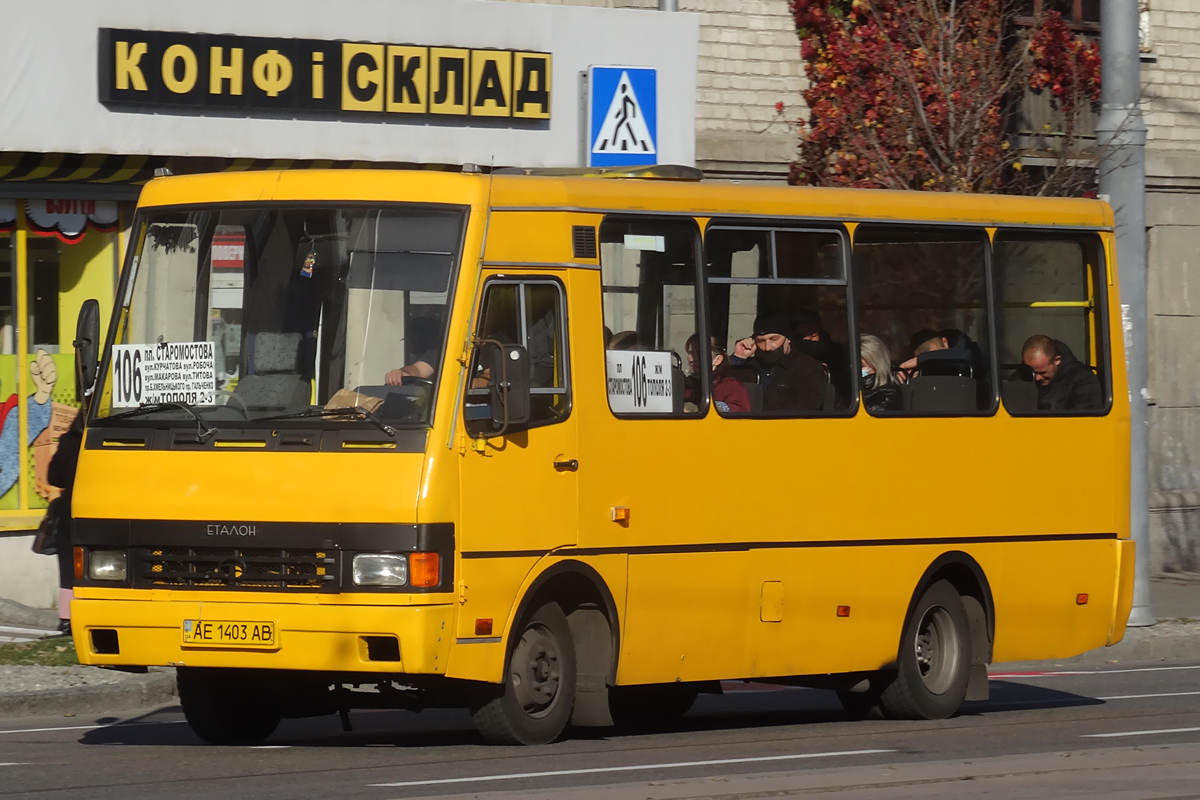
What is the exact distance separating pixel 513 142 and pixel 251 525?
10217mm

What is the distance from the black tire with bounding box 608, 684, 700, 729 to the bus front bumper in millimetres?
2655

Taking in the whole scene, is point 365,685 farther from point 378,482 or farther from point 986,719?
point 986,719

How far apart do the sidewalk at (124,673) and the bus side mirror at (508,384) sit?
3826 mm

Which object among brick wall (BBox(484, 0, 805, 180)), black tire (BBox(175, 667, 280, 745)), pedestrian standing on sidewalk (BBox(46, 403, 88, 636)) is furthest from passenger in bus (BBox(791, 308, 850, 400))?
brick wall (BBox(484, 0, 805, 180))

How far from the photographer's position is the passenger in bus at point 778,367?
35.4ft

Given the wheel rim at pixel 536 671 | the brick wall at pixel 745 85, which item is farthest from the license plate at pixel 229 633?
the brick wall at pixel 745 85

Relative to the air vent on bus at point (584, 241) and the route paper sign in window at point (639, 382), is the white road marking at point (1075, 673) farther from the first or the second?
the air vent on bus at point (584, 241)

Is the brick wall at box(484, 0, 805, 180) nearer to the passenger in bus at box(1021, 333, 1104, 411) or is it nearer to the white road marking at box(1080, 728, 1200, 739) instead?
the passenger in bus at box(1021, 333, 1104, 411)

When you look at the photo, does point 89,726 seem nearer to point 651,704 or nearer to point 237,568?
point 237,568

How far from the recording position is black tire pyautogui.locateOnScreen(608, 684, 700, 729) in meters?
11.5

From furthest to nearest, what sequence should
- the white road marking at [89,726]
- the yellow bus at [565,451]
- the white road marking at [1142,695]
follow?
the white road marking at [1142,695] → the white road marking at [89,726] → the yellow bus at [565,451]

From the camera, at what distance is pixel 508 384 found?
9203 millimetres

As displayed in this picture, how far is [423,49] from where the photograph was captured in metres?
18.3

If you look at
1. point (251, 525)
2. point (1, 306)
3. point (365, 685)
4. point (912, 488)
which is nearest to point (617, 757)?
point (365, 685)
